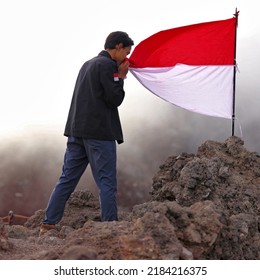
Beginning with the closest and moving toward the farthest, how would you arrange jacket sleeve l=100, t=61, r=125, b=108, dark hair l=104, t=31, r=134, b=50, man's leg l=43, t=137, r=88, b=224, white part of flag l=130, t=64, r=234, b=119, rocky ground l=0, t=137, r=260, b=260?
1. rocky ground l=0, t=137, r=260, b=260
2. jacket sleeve l=100, t=61, r=125, b=108
3. dark hair l=104, t=31, r=134, b=50
4. man's leg l=43, t=137, r=88, b=224
5. white part of flag l=130, t=64, r=234, b=119

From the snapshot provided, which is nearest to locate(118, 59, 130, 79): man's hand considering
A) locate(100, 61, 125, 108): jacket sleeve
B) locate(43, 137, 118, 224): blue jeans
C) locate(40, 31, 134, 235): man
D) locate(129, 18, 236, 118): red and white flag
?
locate(40, 31, 134, 235): man

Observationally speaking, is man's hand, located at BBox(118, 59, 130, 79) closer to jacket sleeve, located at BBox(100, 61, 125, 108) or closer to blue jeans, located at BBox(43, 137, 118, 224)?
jacket sleeve, located at BBox(100, 61, 125, 108)

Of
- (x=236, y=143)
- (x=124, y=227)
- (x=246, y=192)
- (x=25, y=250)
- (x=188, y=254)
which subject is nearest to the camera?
(x=188, y=254)

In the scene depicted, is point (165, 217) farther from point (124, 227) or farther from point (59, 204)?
point (59, 204)

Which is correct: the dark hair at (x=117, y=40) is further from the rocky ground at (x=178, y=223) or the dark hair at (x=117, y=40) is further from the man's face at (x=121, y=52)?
the rocky ground at (x=178, y=223)

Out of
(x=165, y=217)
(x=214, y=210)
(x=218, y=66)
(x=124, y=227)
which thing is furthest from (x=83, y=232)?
(x=218, y=66)

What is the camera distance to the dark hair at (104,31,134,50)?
468cm

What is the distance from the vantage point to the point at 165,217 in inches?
123

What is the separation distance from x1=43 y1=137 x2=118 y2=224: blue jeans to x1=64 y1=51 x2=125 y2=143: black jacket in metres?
0.10

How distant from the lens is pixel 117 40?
468 centimetres

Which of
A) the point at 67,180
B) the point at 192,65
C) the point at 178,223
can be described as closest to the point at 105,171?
the point at 67,180

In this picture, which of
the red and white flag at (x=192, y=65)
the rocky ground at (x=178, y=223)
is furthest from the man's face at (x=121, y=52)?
the rocky ground at (x=178, y=223)

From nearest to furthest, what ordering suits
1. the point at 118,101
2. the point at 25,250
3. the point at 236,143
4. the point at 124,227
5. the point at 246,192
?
the point at 124,227 < the point at 25,250 < the point at 118,101 < the point at 246,192 < the point at 236,143

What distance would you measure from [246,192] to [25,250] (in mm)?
2242
